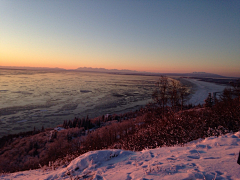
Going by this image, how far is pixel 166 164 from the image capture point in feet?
10.4

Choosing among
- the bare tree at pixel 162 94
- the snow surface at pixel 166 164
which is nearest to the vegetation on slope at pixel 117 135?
the snow surface at pixel 166 164

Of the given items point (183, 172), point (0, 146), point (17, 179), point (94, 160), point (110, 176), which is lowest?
point (0, 146)

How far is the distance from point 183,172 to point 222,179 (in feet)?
2.08

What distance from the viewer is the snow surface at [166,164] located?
8.60 ft

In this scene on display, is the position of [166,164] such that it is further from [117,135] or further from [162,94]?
[162,94]

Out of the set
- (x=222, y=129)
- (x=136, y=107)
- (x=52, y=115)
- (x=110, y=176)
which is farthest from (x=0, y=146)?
(x=136, y=107)

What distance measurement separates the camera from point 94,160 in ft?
13.9

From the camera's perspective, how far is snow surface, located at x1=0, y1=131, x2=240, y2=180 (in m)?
2.62

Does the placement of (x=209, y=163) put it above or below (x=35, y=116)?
above

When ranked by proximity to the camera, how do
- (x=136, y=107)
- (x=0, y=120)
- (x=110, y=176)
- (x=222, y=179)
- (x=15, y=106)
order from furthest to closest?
(x=136, y=107) → (x=15, y=106) → (x=0, y=120) → (x=110, y=176) → (x=222, y=179)

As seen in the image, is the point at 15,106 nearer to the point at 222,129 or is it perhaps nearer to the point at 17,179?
the point at 17,179

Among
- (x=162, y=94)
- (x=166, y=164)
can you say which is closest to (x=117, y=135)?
(x=166, y=164)

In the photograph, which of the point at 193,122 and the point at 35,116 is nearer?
the point at 193,122

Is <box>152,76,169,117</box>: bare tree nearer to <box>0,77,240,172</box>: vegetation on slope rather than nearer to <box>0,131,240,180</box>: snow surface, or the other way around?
<box>0,77,240,172</box>: vegetation on slope
